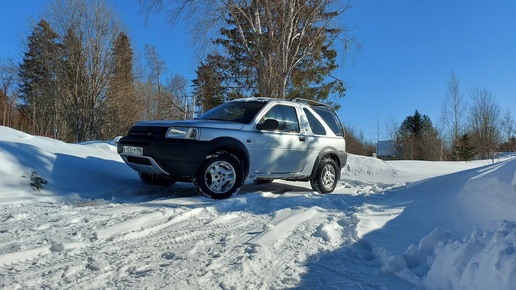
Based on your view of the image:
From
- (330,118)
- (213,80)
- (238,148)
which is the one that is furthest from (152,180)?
(213,80)

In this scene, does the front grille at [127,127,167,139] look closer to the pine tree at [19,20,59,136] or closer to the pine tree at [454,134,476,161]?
the pine tree at [19,20,59,136]

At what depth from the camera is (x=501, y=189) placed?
3988mm

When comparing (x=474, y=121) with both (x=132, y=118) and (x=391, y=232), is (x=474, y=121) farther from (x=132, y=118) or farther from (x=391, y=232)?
(x=391, y=232)

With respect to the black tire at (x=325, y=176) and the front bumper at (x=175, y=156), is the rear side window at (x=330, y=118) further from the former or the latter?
the front bumper at (x=175, y=156)

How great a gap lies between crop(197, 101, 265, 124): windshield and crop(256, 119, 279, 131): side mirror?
231 mm

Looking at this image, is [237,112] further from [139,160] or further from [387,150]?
[387,150]

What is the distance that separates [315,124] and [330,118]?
862 millimetres

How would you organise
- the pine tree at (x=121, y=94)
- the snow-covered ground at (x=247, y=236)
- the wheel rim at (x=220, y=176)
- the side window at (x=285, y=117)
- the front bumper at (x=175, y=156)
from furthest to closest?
the pine tree at (x=121, y=94), the side window at (x=285, y=117), the wheel rim at (x=220, y=176), the front bumper at (x=175, y=156), the snow-covered ground at (x=247, y=236)

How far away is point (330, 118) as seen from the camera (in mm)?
8109

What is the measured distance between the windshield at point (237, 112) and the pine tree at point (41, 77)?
22289 millimetres

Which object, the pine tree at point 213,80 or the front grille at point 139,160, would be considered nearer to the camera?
the front grille at point 139,160

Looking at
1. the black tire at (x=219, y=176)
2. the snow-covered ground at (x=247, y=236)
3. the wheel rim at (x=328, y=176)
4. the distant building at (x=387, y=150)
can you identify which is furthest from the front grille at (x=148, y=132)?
the distant building at (x=387, y=150)

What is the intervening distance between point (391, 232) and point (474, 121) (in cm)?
2991

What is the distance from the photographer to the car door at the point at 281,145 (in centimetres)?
622
